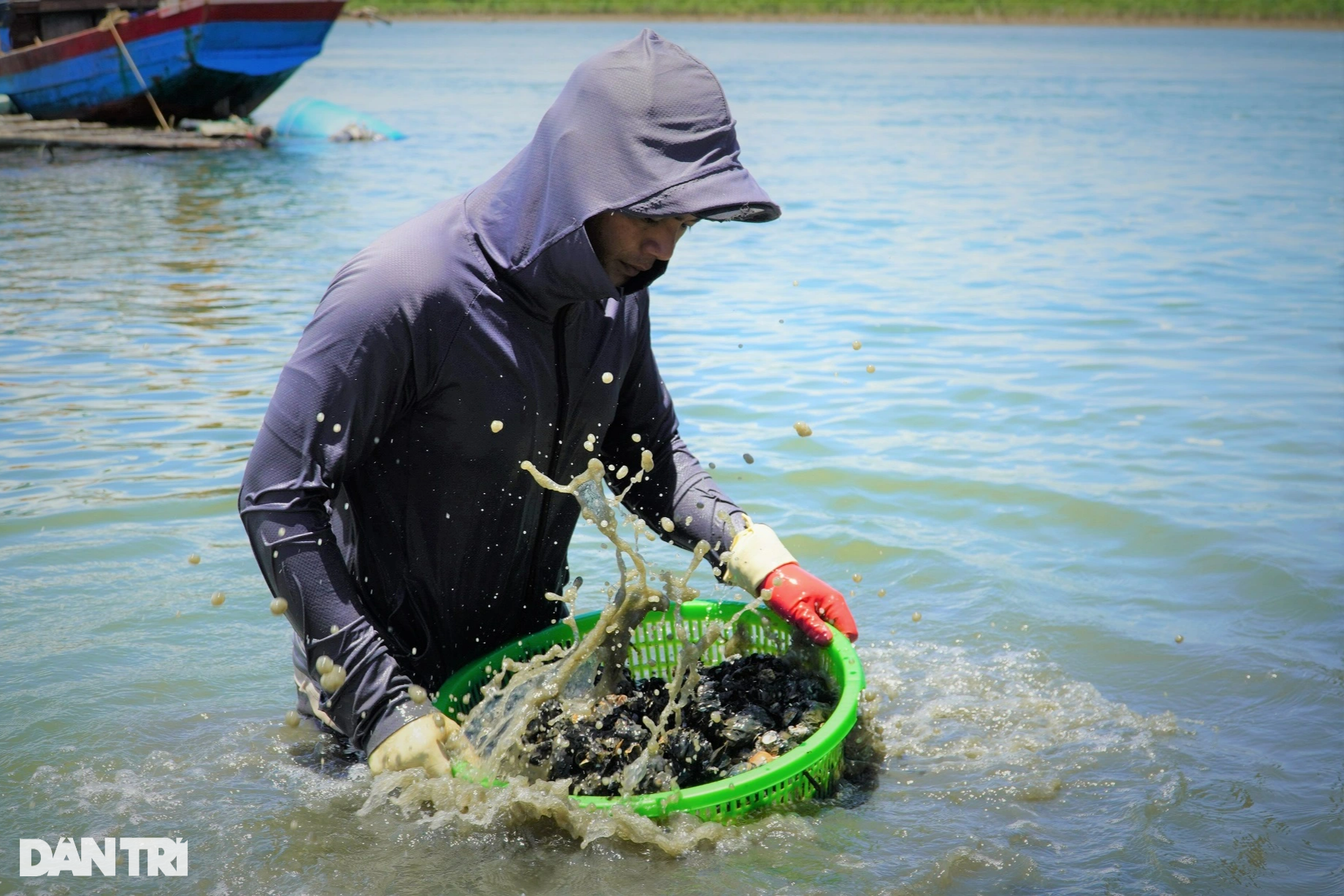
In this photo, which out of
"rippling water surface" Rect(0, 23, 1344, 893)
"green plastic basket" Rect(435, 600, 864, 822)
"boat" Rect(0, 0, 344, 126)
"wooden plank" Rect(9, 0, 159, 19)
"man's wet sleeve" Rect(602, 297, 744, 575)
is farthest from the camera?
"wooden plank" Rect(9, 0, 159, 19)

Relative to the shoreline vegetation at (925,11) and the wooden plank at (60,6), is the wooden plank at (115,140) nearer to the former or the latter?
the wooden plank at (60,6)

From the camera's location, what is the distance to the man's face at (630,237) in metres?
2.50

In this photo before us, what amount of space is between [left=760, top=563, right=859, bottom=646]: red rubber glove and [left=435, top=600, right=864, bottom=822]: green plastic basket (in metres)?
0.05

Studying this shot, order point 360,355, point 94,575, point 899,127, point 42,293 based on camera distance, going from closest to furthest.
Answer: point 360,355, point 94,575, point 42,293, point 899,127

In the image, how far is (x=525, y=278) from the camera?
2.56 metres

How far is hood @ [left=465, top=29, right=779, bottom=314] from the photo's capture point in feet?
7.77

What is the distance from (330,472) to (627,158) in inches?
34.4

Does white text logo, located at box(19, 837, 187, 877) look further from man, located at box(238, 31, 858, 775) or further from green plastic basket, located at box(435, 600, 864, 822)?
green plastic basket, located at box(435, 600, 864, 822)

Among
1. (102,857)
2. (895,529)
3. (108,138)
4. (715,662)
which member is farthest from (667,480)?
(108,138)

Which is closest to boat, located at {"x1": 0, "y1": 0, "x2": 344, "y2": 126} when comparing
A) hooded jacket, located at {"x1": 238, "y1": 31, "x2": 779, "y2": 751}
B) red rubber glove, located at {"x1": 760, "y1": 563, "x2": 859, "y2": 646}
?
hooded jacket, located at {"x1": 238, "y1": 31, "x2": 779, "y2": 751}

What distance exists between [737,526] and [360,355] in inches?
47.8

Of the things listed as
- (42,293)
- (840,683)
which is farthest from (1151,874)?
(42,293)

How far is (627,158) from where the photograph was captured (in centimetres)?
237

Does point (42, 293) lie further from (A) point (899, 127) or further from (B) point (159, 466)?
(A) point (899, 127)
